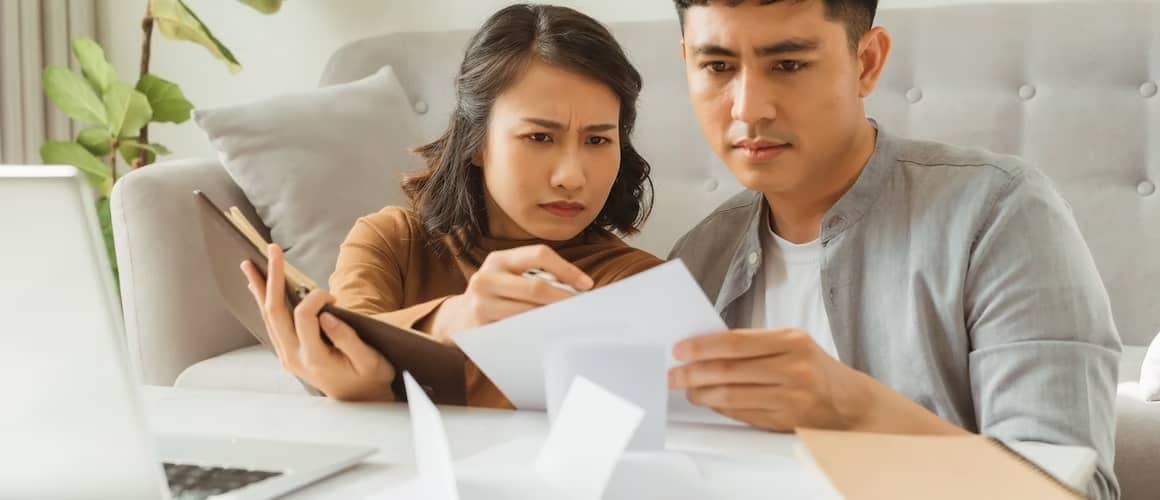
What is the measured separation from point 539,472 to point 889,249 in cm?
68

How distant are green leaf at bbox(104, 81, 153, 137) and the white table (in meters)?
1.71

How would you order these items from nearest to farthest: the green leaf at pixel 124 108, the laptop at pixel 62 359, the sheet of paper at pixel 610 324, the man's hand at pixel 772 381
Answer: the laptop at pixel 62 359 → the sheet of paper at pixel 610 324 → the man's hand at pixel 772 381 → the green leaf at pixel 124 108

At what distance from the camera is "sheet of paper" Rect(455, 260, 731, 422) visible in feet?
2.70

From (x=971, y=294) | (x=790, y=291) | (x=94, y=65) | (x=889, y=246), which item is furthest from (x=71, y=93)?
(x=971, y=294)

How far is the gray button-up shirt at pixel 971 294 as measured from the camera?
1168 millimetres

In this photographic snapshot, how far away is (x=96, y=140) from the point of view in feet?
9.35

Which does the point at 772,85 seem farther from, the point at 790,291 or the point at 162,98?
the point at 162,98

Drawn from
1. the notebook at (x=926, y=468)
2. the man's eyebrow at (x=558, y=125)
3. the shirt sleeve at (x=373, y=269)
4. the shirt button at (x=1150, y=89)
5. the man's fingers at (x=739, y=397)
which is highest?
the shirt button at (x=1150, y=89)

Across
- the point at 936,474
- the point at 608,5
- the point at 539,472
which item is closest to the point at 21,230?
the point at 539,472

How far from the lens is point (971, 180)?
133cm

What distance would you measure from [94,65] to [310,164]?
81cm

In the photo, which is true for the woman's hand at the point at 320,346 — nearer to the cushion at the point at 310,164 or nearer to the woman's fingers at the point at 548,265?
the woman's fingers at the point at 548,265

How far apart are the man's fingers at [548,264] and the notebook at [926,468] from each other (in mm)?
231

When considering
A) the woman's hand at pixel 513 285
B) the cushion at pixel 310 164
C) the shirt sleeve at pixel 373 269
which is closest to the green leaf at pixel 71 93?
the cushion at pixel 310 164
